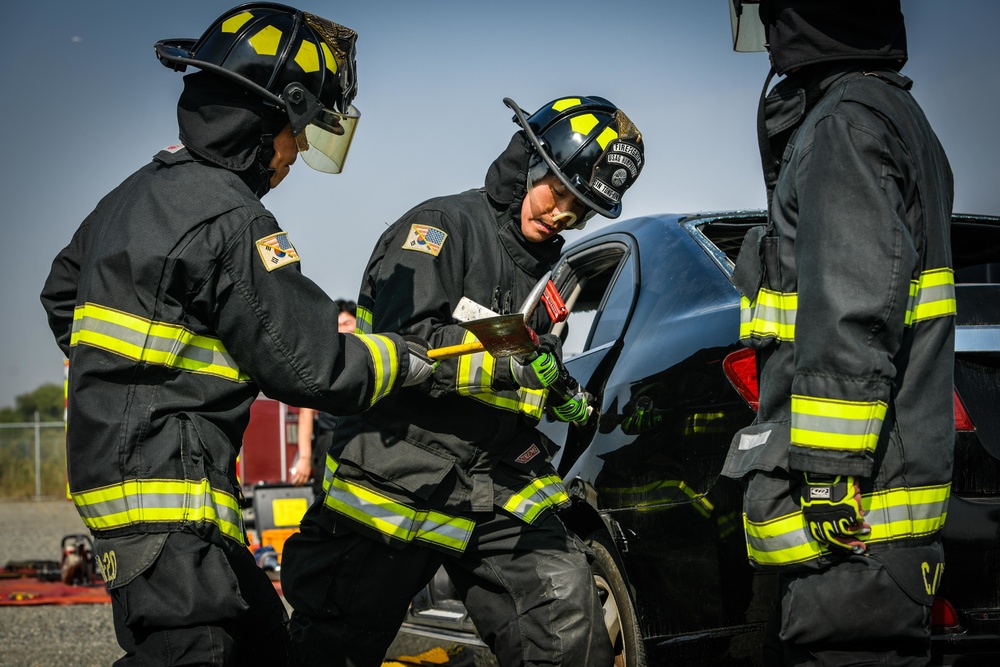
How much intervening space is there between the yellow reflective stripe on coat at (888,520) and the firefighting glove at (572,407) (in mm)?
1144

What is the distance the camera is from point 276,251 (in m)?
2.30

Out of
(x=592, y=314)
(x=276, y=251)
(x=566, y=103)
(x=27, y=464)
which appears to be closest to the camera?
(x=276, y=251)

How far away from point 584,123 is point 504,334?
0.90 m

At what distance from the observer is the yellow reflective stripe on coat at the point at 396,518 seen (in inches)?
116

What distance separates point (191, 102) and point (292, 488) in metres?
6.41

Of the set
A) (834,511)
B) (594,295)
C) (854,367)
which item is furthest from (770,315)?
(594,295)

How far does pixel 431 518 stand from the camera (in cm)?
299

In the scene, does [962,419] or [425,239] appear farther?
[425,239]

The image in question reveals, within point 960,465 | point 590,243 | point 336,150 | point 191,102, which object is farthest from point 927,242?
point 590,243

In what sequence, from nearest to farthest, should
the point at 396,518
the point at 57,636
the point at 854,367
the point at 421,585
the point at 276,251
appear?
the point at 854,367 → the point at 276,251 → the point at 396,518 → the point at 421,585 → the point at 57,636

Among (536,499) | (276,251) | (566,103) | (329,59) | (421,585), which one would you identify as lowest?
(421,585)

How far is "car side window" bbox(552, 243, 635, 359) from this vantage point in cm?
367

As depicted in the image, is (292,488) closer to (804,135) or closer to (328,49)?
(328,49)

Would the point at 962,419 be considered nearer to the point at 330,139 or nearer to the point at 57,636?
the point at 330,139
